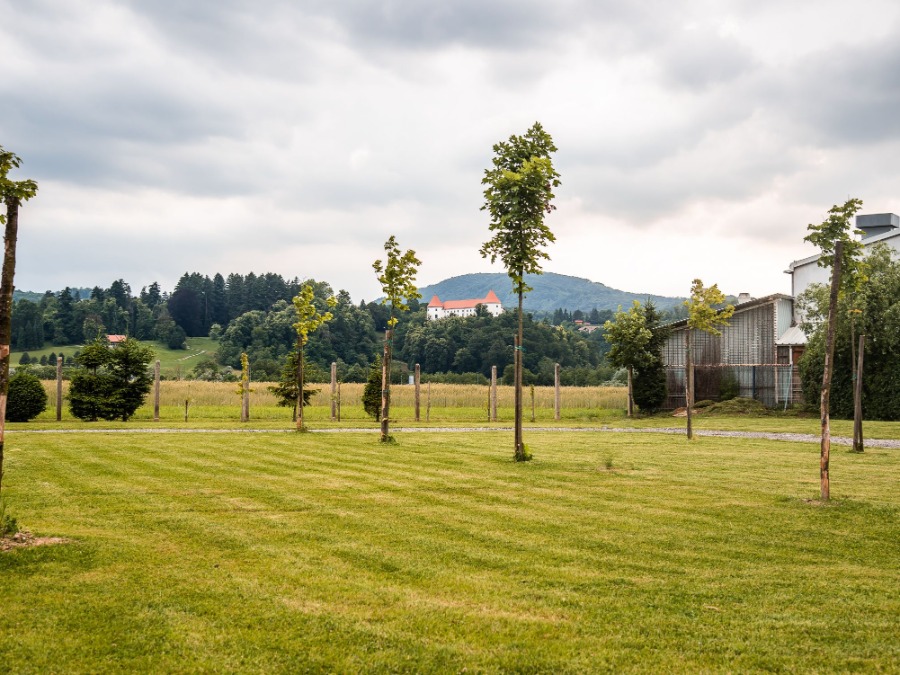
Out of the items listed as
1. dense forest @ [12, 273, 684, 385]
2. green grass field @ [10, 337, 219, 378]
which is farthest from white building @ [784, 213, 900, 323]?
green grass field @ [10, 337, 219, 378]

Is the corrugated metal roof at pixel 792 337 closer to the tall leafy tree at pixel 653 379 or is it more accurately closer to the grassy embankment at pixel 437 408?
the grassy embankment at pixel 437 408

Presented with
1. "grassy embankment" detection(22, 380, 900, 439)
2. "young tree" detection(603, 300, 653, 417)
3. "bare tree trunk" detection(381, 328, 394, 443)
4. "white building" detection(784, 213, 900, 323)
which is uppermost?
"white building" detection(784, 213, 900, 323)

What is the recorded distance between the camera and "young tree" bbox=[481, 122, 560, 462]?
14.8 m

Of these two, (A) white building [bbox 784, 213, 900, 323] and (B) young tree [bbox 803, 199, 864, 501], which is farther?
(A) white building [bbox 784, 213, 900, 323]

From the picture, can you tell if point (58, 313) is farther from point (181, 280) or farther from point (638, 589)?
point (638, 589)

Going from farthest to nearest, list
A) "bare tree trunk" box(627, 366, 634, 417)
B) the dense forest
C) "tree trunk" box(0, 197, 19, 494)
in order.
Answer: the dense forest, "bare tree trunk" box(627, 366, 634, 417), "tree trunk" box(0, 197, 19, 494)

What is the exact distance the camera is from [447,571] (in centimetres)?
674

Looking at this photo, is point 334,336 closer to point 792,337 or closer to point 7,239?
point 792,337

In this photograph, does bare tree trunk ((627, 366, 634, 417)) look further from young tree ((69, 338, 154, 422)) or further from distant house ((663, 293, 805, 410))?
young tree ((69, 338, 154, 422))

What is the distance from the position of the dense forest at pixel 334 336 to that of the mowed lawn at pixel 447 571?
160 ft

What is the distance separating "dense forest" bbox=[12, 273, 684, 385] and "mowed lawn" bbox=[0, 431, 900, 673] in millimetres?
48805

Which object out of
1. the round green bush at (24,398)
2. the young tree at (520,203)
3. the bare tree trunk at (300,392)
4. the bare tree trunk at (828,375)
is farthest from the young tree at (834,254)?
the round green bush at (24,398)

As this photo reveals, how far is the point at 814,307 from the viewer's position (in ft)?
121

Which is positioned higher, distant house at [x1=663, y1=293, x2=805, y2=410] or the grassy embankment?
distant house at [x1=663, y1=293, x2=805, y2=410]
